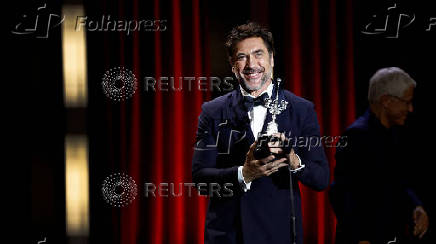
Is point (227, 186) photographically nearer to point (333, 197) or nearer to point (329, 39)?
point (333, 197)

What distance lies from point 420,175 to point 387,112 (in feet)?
2.43

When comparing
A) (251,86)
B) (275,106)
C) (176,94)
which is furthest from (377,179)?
(176,94)

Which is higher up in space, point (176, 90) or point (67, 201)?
point (176, 90)

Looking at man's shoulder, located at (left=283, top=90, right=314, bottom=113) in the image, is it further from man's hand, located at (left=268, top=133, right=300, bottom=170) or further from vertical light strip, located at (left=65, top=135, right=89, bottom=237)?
vertical light strip, located at (left=65, top=135, right=89, bottom=237)

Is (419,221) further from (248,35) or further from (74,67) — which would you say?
(74,67)

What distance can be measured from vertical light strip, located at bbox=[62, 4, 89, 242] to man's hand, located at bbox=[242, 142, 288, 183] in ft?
5.24

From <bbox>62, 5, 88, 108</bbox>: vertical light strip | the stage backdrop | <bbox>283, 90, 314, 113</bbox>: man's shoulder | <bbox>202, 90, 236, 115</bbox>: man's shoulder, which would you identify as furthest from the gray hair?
<bbox>62, 5, 88, 108</bbox>: vertical light strip

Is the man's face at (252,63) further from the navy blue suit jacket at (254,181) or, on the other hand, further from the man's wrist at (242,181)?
the man's wrist at (242,181)

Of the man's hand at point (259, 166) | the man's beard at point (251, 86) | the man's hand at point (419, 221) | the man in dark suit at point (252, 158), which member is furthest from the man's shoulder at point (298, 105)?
the man's hand at point (419, 221)

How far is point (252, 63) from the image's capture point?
5.81 ft

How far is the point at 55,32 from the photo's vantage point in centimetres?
295

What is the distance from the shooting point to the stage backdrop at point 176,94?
9.57ft

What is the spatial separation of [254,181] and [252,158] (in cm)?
12

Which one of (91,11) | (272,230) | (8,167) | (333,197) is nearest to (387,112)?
(333,197)
